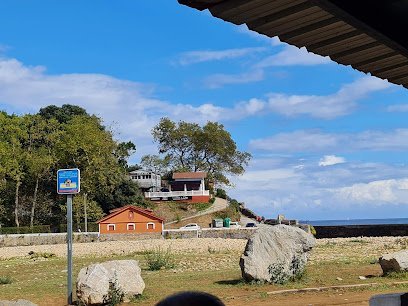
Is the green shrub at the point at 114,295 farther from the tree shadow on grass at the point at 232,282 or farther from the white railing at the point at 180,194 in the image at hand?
the white railing at the point at 180,194

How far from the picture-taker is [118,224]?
170ft

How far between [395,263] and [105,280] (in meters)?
6.49

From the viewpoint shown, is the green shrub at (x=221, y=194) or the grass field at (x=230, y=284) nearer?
the grass field at (x=230, y=284)

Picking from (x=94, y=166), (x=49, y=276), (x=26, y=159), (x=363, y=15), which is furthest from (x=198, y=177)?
(x=363, y=15)

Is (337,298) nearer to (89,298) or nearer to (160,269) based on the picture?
(89,298)

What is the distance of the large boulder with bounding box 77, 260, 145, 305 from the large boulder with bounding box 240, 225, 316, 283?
2.82 m

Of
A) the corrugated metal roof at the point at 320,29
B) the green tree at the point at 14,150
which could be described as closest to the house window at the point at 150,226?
the green tree at the point at 14,150

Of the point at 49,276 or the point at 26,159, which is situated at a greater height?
the point at 26,159

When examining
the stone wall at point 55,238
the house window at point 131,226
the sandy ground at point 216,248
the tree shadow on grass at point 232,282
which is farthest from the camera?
the house window at point 131,226

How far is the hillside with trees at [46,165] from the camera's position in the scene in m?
56.7

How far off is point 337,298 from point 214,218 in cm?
5557

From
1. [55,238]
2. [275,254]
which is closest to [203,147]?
[55,238]

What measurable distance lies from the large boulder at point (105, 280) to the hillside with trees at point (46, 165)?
44.2 metres

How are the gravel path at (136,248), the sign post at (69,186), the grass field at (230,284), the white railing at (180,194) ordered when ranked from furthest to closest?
the white railing at (180,194)
the gravel path at (136,248)
the sign post at (69,186)
the grass field at (230,284)
